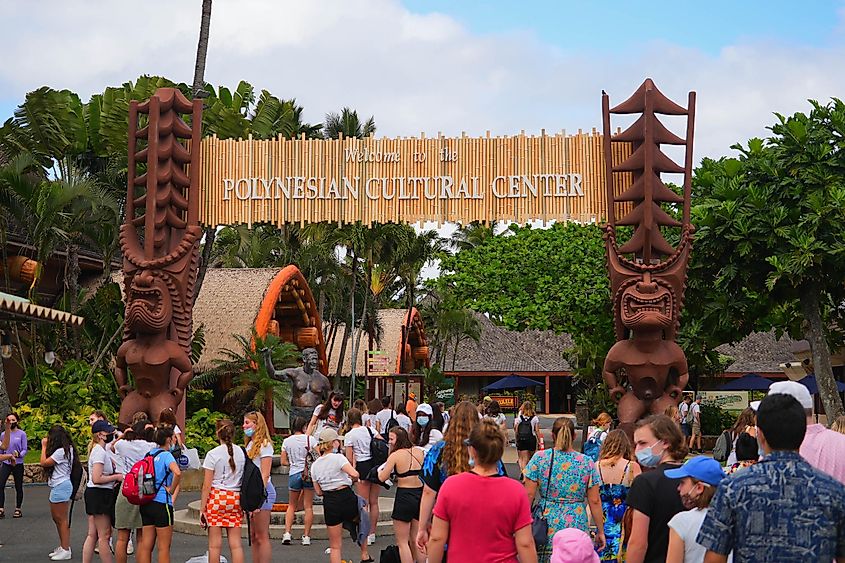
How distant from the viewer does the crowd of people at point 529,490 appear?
4.17 meters

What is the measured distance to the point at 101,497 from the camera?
10.4 m

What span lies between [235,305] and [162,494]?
21.8 metres

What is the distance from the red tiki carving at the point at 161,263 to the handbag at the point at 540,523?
976cm

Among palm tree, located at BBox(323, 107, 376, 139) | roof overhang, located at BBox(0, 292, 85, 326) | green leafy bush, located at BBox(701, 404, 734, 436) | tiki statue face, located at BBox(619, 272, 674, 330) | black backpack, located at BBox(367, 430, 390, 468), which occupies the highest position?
palm tree, located at BBox(323, 107, 376, 139)

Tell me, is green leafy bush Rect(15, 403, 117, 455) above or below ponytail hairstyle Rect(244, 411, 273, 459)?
below

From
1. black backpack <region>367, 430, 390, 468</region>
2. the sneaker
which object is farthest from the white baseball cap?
the sneaker

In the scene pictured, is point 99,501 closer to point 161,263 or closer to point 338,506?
point 338,506

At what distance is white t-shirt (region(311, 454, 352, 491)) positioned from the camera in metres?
10.4

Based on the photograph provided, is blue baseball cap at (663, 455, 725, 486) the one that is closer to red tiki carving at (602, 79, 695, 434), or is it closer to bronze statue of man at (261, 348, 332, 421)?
red tiki carving at (602, 79, 695, 434)

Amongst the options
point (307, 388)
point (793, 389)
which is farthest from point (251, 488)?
point (307, 388)

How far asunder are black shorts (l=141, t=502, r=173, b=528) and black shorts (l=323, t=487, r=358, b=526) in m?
1.55

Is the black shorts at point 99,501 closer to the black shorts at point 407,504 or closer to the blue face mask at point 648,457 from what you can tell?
the black shorts at point 407,504

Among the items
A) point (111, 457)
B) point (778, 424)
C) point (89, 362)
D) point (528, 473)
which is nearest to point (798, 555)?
point (778, 424)

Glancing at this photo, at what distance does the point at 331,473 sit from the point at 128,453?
1.89m
